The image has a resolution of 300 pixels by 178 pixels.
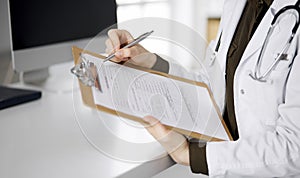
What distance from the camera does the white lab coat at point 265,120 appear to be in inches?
34.5

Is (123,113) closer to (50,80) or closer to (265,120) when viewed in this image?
(265,120)

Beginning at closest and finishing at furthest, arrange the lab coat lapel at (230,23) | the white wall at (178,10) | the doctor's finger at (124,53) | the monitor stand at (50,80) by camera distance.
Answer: the doctor's finger at (124,53) → the lab coat lapel at (230,23) → the monitor stand at (50,80) → the white wall at (178,10)

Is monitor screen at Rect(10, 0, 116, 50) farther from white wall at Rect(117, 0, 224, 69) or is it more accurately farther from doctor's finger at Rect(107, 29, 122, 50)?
white wall at Rect(117, 0, 224, 69)

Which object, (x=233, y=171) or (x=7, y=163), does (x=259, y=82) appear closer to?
(x=233, y=171)

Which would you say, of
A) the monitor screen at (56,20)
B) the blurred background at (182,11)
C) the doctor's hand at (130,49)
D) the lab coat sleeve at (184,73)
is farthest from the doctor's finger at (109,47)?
the blurred background at (182,11)

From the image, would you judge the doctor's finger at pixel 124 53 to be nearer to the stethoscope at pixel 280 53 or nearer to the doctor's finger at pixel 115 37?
the doctor's finger at pixel 115 37

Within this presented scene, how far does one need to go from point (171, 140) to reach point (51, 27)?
2.01 ft

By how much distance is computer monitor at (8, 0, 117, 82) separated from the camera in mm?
1320

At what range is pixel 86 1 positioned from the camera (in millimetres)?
1467

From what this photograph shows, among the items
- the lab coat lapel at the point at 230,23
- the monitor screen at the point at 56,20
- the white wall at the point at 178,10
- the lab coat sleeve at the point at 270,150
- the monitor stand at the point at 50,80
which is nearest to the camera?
the lab coat sleeve at the point at 270,150

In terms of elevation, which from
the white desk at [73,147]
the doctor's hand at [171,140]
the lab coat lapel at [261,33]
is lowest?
the white desk at [73,147]

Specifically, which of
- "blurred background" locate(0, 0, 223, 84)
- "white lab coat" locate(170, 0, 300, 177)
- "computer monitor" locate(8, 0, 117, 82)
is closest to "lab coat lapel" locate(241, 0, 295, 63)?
"white lab coat" locate(170, 0, 300, 177)

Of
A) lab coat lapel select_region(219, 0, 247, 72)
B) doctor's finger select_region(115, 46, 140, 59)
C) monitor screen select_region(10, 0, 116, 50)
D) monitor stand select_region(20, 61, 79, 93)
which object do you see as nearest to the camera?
doctor's finger select_region(115, 46, 140, 59)

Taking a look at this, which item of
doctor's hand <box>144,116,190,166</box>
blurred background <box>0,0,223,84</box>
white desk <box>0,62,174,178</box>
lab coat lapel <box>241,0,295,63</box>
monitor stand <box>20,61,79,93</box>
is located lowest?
blurred background <box>0,0,223,84</box>
